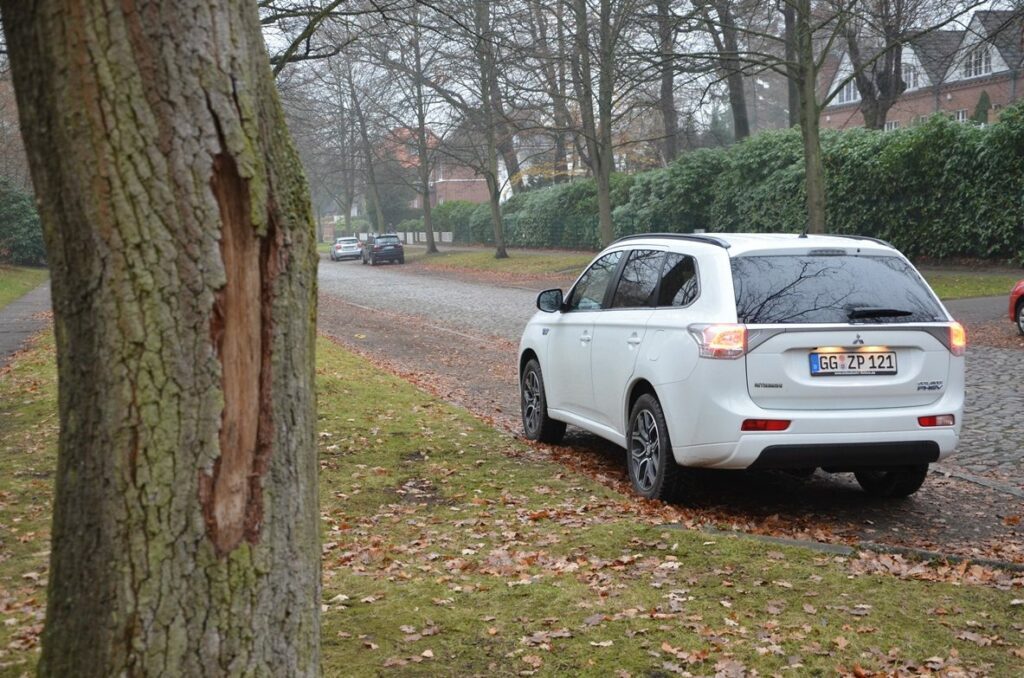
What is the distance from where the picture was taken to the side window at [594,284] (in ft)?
29.1

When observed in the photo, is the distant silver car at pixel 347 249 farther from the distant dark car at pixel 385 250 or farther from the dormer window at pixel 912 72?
the dormer window at pixel 912 72

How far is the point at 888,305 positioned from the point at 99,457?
17.2 ft

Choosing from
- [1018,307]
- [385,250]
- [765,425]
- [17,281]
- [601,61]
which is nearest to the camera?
[765,425]

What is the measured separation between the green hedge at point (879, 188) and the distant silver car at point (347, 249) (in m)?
27.6

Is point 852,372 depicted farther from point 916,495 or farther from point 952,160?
point 952,160

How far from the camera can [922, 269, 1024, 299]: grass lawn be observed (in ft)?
75.0

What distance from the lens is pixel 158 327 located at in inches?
117

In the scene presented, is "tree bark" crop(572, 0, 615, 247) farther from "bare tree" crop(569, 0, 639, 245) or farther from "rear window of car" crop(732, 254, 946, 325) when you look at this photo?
"rear window of car" crop(732, 254, 946, 325)

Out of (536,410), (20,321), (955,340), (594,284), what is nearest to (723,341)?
(955,340)

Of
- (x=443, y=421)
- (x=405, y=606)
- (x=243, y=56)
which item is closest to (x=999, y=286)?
(x=443, y=421)

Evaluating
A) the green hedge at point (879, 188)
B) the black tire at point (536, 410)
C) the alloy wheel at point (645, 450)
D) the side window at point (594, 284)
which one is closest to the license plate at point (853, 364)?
the alloy wheel at point (645, 450)

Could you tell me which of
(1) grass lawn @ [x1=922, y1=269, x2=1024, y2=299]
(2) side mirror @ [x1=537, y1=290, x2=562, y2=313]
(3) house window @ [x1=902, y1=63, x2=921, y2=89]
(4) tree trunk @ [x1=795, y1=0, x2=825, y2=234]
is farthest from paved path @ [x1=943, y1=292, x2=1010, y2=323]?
(3) house window @ [x1=902, y1=63, x2=921, y2=89]

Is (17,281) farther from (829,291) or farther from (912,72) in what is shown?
(912,72)

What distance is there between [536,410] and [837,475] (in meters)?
2.50
